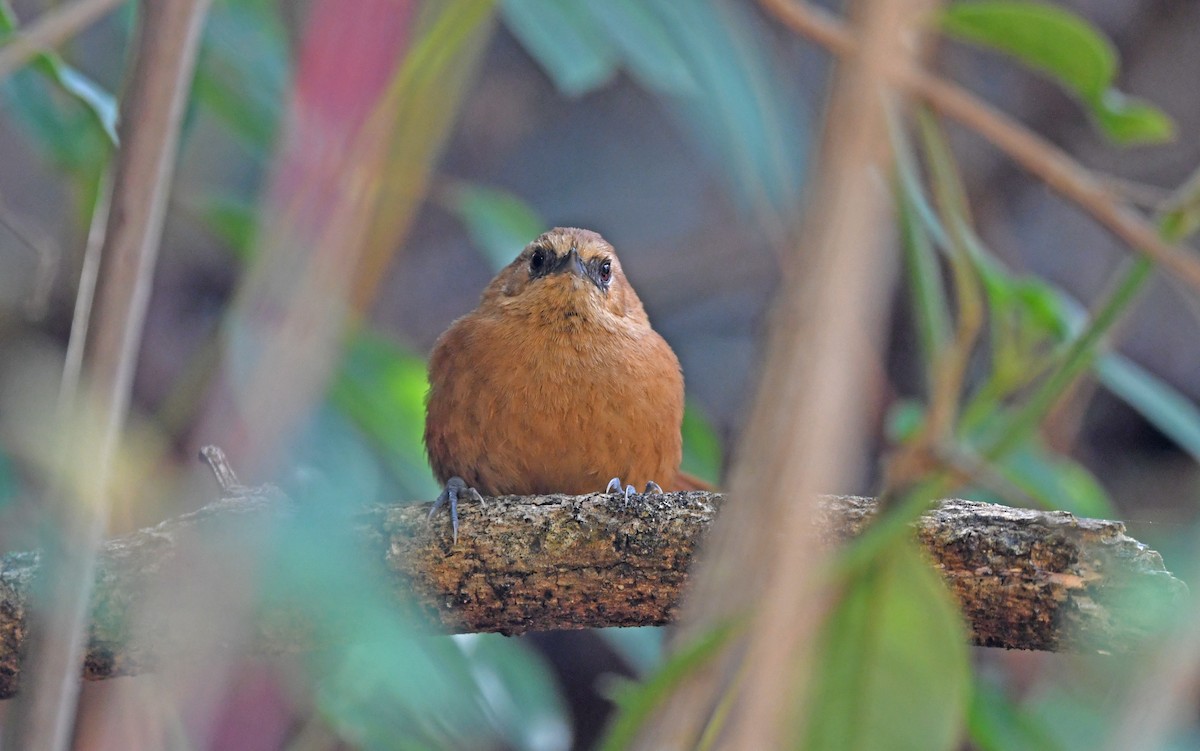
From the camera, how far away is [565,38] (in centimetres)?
256

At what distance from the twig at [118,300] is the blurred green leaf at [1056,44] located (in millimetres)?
1226

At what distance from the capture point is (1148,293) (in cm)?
566

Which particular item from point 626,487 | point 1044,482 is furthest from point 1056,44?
point 626,487

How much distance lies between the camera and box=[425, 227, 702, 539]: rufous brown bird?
114 inches

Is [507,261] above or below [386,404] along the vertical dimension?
above

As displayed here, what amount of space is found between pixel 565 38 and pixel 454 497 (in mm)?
1019

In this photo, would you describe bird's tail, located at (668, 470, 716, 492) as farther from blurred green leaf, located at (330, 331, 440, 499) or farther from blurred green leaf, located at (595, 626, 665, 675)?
blurred green leaf, located at (330, 331, 440, 499)

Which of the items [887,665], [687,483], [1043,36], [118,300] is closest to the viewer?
[887,665]

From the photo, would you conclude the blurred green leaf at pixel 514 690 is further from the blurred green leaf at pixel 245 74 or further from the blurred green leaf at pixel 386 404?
the blurred green leaf at pixel 245 74

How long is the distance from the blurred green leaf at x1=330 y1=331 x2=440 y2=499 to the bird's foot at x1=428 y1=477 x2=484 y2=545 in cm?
15

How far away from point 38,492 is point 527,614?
1.59 m

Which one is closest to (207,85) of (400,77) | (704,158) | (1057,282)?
(400,77)

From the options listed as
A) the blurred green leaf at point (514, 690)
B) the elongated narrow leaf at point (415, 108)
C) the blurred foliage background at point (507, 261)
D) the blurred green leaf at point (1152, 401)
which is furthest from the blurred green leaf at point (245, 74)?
the blurred green leaf at point (1152, 401)

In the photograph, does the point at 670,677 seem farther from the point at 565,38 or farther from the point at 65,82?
the point at 565,38
